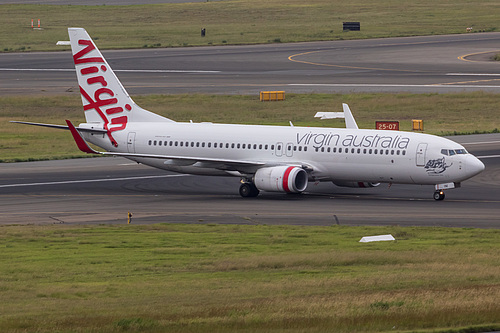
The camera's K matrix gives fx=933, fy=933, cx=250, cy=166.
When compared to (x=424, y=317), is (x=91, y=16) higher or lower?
higher

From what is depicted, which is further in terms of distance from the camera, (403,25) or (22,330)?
(403,25)

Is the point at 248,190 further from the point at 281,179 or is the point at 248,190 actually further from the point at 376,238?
the point at 376,238

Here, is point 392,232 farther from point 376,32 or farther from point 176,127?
point 376,32

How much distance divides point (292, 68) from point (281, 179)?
7171 cm

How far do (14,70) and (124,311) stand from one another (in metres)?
102

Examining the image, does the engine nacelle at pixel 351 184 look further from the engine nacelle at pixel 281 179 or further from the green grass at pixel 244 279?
the green grass at pixel 244 279

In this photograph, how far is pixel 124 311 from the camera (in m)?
25.0

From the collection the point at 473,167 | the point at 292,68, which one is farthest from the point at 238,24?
the point at 473,167

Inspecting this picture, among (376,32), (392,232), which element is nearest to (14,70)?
(376,32)

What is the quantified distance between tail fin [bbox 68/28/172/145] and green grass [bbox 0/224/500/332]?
17256mm

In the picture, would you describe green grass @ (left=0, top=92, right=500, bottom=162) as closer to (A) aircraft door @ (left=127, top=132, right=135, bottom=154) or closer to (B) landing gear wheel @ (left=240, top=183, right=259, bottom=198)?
(A) aircraft door @ (left=127, top=132, right=135, bottom=154)

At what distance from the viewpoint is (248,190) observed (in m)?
53.6

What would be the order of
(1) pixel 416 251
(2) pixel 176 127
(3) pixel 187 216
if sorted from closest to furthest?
(1) pixel 416 251 → (3) pixel 187 216 → (2) pixel 176 127

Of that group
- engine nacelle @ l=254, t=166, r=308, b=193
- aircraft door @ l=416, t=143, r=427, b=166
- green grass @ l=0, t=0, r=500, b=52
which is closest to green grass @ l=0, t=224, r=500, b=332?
engine nacelle @ l=254, t=166, r=308, b=193
